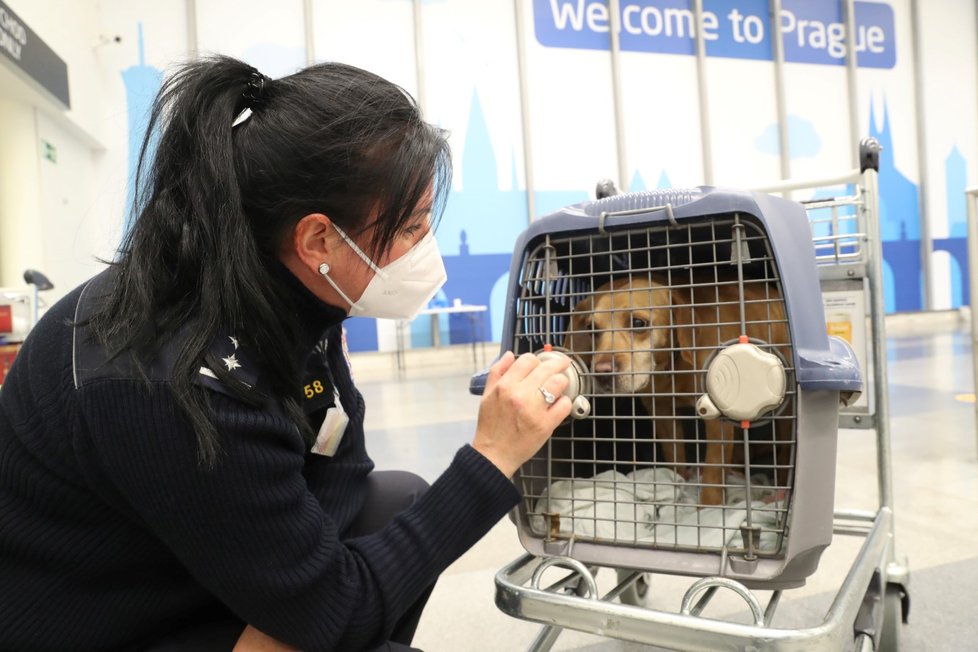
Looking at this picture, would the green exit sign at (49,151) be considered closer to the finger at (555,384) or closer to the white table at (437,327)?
the white table at (437,327)

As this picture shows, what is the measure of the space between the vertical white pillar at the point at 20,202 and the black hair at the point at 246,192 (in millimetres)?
4959

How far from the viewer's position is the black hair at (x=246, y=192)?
672 mm

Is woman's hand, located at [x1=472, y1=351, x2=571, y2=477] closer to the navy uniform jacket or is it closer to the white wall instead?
the navy uniform jacket

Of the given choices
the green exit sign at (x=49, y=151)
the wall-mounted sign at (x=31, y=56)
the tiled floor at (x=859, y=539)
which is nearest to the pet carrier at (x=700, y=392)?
the tiled floor at (x=859, y=539)

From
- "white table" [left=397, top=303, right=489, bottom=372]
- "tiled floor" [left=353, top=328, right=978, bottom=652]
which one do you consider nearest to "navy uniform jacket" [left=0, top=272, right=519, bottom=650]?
"tiled floor" [left=353, top=328, right=978, bottom=652]

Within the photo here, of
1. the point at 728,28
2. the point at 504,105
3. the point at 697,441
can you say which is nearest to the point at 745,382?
the point at 697,441

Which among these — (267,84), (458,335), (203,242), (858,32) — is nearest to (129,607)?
(203,242)

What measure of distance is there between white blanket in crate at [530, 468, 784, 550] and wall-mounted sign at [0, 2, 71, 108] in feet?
14.0

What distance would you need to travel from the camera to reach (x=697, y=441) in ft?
2.61

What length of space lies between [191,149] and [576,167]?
667 cm

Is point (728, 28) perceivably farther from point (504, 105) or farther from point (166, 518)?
point (166, 518)

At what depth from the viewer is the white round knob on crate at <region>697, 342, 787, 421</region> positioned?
0.75 metres

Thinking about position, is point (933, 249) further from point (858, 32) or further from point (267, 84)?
point (267, 84)

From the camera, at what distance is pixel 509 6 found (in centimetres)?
697
